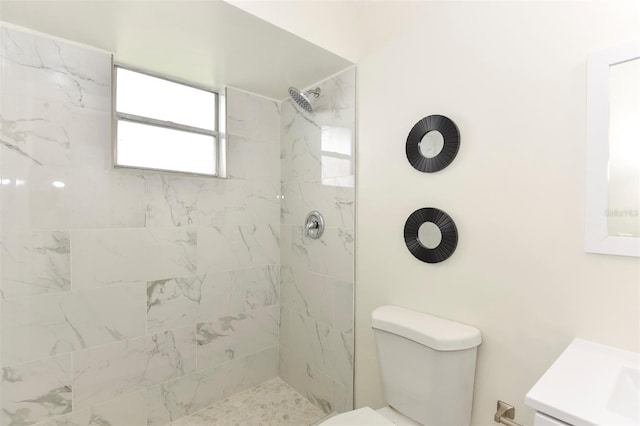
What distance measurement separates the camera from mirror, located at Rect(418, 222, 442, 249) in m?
1.37

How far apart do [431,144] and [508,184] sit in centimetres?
36

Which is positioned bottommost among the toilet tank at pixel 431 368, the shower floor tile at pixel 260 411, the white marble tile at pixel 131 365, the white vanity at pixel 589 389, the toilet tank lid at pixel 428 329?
the shower floor tile at pixel 260 411

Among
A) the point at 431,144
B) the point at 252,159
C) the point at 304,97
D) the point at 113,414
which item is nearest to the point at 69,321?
the point at 113,414

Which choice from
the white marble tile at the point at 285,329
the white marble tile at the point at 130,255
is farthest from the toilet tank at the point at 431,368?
the white marble tile at the point at 130,255

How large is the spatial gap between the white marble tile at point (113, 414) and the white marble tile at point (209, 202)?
0.94 m

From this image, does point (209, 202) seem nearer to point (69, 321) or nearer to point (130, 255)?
point (130, 255)

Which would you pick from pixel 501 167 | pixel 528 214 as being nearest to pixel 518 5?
pixel 501 167

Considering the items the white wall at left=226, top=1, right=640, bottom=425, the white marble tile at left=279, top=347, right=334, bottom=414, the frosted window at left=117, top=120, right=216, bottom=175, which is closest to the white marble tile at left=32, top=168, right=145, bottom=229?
the frosted window at left=117, top=120, right=216, bottom=175

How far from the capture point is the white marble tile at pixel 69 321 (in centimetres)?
138

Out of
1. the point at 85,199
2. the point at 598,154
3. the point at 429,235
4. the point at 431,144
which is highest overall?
the point at 431,144

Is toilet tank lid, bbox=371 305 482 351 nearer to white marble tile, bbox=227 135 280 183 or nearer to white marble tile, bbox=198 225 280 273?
white marble tile, bbox=198 225 280 273

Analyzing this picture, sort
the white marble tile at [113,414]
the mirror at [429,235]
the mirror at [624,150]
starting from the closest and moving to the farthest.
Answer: the mirror at [624,150] < the mirror at [429,235] < the white marble tile at [113,414]

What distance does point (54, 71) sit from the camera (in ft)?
4.79

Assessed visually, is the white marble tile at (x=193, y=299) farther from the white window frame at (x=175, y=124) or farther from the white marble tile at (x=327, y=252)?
the white window frame at (x=175, y=124)
